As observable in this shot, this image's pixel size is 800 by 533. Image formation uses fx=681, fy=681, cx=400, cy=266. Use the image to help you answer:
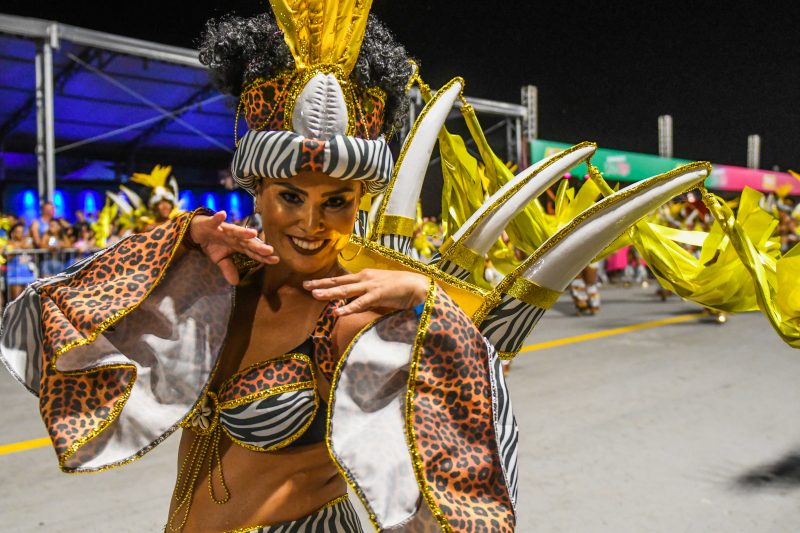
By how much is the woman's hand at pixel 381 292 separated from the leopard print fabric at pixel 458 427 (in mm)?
43

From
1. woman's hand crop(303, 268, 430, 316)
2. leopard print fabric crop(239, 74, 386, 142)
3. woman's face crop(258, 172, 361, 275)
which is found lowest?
woman's hand crop(303, 268, 430, 316)

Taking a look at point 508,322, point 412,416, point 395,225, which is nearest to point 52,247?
point 395,225

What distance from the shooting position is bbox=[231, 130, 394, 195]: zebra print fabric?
42.9 inches

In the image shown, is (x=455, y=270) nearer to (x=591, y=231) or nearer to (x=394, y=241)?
(x=394, y=241)

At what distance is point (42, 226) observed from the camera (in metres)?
7.82

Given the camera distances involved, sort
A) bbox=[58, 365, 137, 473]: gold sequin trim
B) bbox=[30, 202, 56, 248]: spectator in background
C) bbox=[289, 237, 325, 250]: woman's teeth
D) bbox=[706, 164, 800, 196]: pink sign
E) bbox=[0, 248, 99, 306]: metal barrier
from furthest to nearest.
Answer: bbox=[706, 164, 800, 196]: pink sign < bbox=[30, 202, 56, 248]: spectator in background < bbox=[0, 248, 99, 306]: metal barrier < bbox=[289, 237, 325, 250]: woman's teeth < bbox=[58, 365, 137, 473]: gold sequin trim

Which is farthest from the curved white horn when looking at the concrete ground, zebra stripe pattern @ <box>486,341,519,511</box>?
the concrete ground

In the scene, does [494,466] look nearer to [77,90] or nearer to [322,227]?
[322,227]

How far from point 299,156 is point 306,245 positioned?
0.17 m

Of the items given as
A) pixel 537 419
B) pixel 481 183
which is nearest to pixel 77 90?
pixel 537 419

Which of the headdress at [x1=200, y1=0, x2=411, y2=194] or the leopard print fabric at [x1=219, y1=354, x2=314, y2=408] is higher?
the headdress at [x1=200, y1=0, x2=411, y2=194]

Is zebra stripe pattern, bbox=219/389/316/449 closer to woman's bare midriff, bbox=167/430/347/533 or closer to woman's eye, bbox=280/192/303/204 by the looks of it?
woman's bare midriff, bbox=167/430/347/533

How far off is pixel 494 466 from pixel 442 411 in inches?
4.4

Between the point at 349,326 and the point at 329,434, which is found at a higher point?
the point at 349,326
